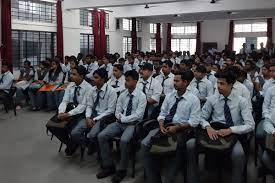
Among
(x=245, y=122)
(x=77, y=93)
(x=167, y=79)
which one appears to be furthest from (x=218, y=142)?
(x=167, y=79)

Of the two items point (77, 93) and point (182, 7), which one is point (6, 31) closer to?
point (77, 93)

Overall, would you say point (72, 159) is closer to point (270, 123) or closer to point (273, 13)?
point (270, 123)

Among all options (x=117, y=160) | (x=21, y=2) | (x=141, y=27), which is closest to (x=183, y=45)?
(x=141, y=27)

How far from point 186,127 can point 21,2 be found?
27.4ft

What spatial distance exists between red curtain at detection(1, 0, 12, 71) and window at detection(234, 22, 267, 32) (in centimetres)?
1514

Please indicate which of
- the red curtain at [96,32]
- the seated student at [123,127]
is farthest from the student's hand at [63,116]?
the red curtain at [96,32]

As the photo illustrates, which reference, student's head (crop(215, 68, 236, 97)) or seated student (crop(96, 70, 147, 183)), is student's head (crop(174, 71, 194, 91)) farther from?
seated student (crop(96, 70, 147, 183))

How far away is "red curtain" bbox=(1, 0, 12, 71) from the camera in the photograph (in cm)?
857

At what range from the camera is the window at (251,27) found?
64.2 ft

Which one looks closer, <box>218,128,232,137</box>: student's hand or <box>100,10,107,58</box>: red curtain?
<box>218,128,232,137</box>: student's hand

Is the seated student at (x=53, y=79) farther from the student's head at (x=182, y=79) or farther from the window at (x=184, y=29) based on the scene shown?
the window at (x=184, y=29)

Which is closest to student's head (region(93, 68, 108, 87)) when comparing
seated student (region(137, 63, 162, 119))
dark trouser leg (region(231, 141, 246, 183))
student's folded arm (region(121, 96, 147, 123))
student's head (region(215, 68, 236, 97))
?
student's folded arm (region(121, 96, 147, 123))

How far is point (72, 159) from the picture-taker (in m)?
4.22

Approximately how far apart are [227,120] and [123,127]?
47.9 inches
